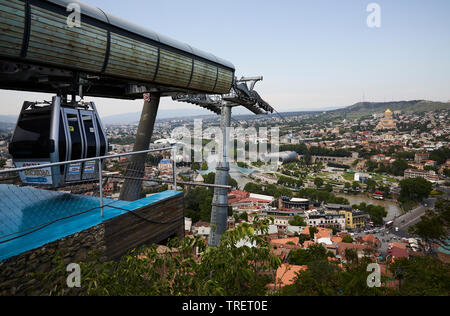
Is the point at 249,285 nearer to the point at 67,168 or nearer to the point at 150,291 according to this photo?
the point at 150,291

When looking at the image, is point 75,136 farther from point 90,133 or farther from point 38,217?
point 38,217

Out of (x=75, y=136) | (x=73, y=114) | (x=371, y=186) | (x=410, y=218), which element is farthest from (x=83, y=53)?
(x=371, y=186)

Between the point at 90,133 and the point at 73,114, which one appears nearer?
the point at 73,114

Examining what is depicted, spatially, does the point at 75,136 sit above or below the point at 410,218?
above

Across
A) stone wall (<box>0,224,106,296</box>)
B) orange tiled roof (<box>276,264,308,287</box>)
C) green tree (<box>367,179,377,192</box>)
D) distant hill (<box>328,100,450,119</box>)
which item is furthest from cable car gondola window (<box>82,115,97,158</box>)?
distant hill (<box>328,100,450,119</box>)

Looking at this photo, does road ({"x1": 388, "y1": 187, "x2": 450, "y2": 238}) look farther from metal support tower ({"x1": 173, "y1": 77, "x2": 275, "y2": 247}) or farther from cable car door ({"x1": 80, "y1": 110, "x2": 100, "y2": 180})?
cable car door ({"x1": 80, "y1": 110, "x2": 100, "y2": 180})

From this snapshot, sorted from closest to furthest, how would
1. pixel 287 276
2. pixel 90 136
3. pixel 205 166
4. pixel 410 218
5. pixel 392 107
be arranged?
pixel 90 136
pixel 287 276
pixel 410 218
pixel 205 166
pixel 392 107

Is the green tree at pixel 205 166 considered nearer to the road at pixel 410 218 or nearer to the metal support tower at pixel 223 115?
the road at pixel 410 218

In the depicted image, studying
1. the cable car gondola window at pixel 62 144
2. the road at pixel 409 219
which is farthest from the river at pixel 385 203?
the cable car gondola window at pixel 62 144
